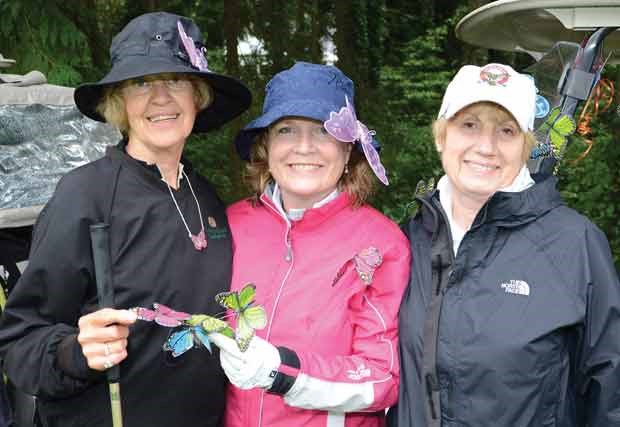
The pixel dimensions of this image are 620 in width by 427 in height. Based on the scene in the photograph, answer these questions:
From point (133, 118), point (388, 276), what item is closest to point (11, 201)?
point (133, 118)

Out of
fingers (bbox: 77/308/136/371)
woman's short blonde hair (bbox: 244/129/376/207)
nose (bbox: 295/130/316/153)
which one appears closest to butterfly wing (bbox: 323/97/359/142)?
nose (bbox: 295/130/316/153)

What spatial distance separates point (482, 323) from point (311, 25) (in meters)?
8.56

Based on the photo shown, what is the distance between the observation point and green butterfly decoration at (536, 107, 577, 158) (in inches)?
113

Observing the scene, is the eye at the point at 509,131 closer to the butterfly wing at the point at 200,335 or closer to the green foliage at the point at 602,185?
the butterfly wing at the point at 200,335

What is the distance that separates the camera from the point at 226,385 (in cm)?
271

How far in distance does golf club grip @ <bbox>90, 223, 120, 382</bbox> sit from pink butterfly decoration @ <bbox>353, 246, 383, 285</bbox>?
909 mm

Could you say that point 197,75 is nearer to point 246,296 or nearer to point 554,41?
point 246,296

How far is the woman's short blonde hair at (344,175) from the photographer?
294 cm

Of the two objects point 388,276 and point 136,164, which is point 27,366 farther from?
point 388,276

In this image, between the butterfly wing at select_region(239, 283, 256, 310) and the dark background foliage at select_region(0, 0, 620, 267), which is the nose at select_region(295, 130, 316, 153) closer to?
the butterfly wing at select_region(239, 283, 256, 310)

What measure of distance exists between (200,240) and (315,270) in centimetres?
46

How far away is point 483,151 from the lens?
2.54 m

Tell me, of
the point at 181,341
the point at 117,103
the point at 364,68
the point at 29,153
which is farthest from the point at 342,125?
the point at 364,68

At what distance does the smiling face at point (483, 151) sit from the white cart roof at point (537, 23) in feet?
1.60
